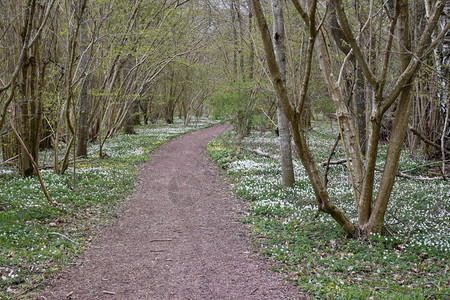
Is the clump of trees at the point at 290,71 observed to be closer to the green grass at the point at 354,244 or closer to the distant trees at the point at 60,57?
the distant trees at the point at 60,57

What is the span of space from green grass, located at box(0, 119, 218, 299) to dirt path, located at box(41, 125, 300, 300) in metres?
0.33

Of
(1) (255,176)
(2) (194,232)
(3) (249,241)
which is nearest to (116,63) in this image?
(1) (255,176)

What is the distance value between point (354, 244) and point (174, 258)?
326 centimetres

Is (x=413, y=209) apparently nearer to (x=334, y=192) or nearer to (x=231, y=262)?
(x=334, y=192)

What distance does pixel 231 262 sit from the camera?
6.01 meters

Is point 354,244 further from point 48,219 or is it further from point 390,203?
point 48,219

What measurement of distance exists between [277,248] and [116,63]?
42.8ft

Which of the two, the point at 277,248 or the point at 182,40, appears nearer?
the point at 277,248

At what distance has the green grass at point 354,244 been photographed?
475 centimetres

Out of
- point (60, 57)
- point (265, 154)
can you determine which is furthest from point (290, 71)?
point (60, 57)

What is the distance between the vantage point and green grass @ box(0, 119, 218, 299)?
17.1 feet

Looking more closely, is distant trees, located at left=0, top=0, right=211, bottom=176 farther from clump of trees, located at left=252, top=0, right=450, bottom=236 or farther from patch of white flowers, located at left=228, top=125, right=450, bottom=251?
clump of trees, located at left=252, top=0, right=450, bottom=236

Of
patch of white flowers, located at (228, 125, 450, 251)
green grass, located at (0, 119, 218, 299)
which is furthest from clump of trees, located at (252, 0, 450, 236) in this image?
green grass, located at (0, 119, 218, 299)

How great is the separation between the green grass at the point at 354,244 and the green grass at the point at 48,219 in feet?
12.0
